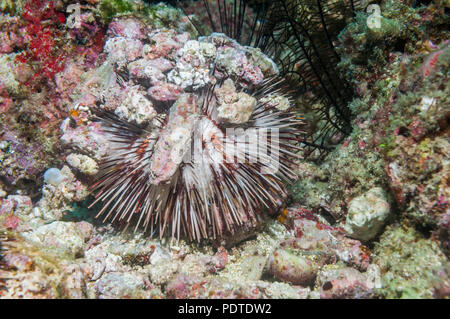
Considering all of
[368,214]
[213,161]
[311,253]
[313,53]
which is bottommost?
[311,253]

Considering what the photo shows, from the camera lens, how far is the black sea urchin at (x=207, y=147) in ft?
9.33

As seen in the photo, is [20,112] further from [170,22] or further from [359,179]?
[359,179]

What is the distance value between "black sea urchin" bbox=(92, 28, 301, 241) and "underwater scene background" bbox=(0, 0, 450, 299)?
0.02m

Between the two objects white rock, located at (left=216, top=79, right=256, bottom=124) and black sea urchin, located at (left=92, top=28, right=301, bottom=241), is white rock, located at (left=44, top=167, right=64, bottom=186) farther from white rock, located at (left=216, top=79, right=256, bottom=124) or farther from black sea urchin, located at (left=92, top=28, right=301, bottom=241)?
white rock, located at (left=216, top=79, right=256, bottom=124)


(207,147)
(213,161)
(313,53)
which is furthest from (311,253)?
(313,53)

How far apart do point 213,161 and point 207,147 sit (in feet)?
0.54

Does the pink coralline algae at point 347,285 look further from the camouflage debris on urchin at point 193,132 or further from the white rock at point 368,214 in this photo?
the camouflage debris on urchin at point 193,132

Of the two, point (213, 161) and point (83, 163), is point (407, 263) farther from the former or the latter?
point (83, 163)

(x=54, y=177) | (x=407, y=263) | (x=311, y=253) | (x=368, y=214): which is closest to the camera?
(x=407, y=263)

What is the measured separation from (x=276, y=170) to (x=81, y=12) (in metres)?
3.34

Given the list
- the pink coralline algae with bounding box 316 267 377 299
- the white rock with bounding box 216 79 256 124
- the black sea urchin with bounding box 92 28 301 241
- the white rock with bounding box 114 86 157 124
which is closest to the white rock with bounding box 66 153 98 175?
the black sea urchin with bounding box 92 28 301 241

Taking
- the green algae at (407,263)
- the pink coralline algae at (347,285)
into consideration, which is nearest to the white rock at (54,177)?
the pink coralline algae at (347,285)

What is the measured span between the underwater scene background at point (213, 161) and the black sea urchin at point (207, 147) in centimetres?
2

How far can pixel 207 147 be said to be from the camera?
9.49 ft
